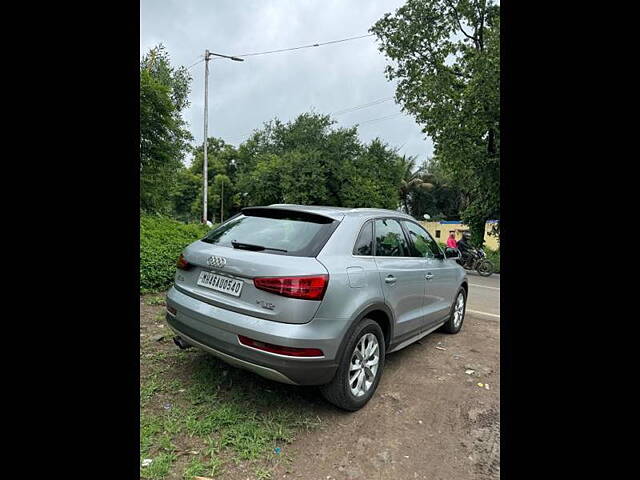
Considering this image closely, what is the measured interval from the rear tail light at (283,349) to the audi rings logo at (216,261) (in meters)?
0.55

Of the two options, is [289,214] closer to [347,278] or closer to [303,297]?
[347,278]

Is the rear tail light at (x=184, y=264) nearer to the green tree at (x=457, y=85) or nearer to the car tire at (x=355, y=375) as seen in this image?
the car tire at (x=355, y=375)

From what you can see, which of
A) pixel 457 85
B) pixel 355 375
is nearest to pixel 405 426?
pixel 355 375

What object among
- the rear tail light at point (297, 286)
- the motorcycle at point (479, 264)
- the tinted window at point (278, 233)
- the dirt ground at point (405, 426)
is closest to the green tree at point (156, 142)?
the dirt ground at point (405, 426)

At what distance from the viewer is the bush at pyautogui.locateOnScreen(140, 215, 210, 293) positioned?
230 inches

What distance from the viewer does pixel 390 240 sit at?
336cm

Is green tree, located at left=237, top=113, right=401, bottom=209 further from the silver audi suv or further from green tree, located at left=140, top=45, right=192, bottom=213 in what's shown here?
the silver audi suv

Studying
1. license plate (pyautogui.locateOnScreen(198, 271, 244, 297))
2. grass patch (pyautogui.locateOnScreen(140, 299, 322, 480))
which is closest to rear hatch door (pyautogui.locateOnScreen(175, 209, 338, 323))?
license plate (pyautogui.locateOnScreen(198, 271, 244, 297))

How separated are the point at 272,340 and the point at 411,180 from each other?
113 ft
